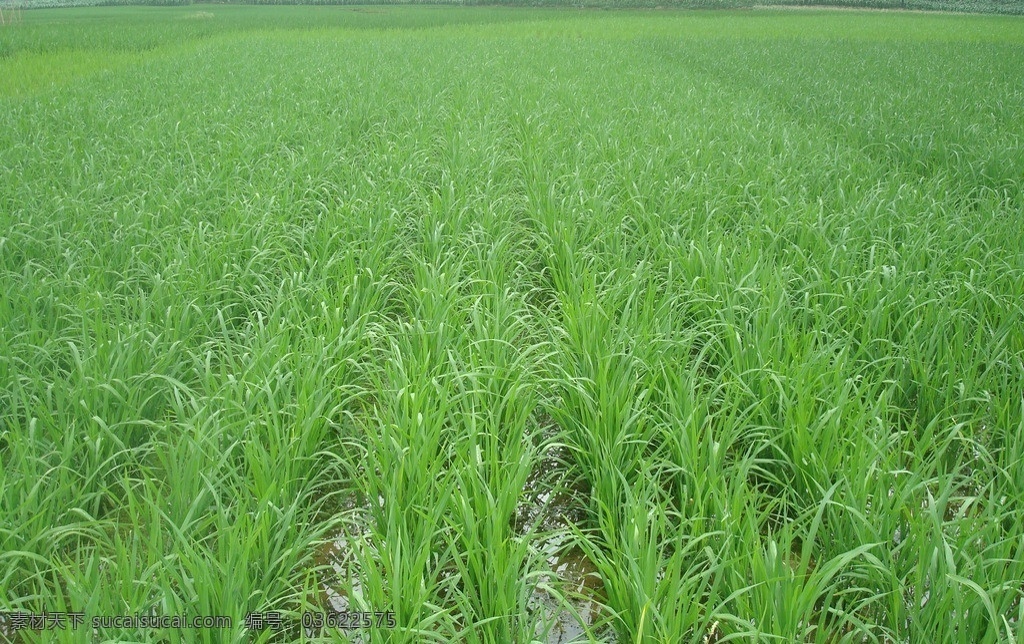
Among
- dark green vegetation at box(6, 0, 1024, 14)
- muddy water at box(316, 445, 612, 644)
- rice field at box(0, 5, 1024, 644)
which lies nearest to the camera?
rice field at box(0, 5, 1024, 644)

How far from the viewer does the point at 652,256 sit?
4.50m

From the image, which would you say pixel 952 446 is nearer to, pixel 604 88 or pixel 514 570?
pixel 514 570

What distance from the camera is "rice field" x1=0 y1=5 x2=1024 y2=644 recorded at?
1.98 meters

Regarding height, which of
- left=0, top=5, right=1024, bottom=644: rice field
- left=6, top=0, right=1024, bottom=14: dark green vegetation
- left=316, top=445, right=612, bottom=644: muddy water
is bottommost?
left=316, top=445, right=612, bottom=644: muddy water

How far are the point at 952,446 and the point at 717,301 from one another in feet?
3.85

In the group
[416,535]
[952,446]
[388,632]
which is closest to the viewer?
[388,632]

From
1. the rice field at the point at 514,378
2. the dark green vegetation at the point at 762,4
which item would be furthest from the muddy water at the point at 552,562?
the dark green vegetation at the point at 762,4

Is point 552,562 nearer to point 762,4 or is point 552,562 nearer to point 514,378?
point 514,378

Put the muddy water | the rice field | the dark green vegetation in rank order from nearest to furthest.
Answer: the rice field → the muddy water → the dark green vegetation

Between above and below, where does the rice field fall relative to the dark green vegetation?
below

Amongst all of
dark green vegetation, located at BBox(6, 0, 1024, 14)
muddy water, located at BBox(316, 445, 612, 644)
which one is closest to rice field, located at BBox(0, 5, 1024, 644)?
muddy water, located at BBox(316, 445, 612, 644)

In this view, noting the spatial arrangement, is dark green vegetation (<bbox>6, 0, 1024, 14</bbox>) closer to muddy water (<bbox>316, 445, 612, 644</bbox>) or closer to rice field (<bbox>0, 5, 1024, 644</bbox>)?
rice field (<bbox>0, 5, 1024, 644</bbox>)

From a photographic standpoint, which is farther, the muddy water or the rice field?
the muddy water

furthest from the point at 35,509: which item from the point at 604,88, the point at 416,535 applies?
the point at 604,88
